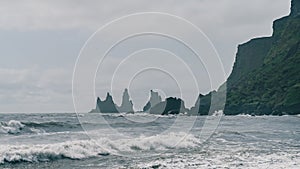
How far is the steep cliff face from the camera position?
144 m

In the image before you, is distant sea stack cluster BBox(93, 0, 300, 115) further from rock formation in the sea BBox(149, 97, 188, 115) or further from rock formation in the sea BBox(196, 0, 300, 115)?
rock formation in the sea BBox(149, 97, 188, 115)

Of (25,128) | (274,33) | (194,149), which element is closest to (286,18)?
(274,33)

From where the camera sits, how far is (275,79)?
16062 centimetres

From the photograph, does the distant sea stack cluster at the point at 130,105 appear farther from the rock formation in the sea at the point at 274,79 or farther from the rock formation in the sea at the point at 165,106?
the rock formation in the sea at the point at 274,79

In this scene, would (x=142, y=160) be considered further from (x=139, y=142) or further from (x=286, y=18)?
(x=286, y=18)

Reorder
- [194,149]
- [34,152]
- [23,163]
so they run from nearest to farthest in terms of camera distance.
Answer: [23,163], [34,152], [194,149]

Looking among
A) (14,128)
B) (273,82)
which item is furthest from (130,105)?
(273,82)

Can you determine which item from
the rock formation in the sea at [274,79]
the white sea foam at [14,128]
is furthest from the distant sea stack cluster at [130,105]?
the rock formation in the sea at [274,79]

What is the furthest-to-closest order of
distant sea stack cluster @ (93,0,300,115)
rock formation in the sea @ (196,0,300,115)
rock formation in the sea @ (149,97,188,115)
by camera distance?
rock formation in the sea @ (196,0,300,115) < distant sea stack cluster @ (93,0,300,115) < rock formation in the sea @ (149,97,188,115)

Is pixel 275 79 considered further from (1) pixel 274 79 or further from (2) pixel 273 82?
(2) pixel 273 82

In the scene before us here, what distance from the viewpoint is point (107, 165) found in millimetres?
20766

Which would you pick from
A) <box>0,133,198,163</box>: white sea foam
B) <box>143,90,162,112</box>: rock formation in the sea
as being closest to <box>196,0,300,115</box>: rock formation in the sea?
<box>143,90,162,112</box>: rock formation in the sea

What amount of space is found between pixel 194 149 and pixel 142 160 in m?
5.80

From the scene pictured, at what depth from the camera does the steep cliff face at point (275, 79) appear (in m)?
144
